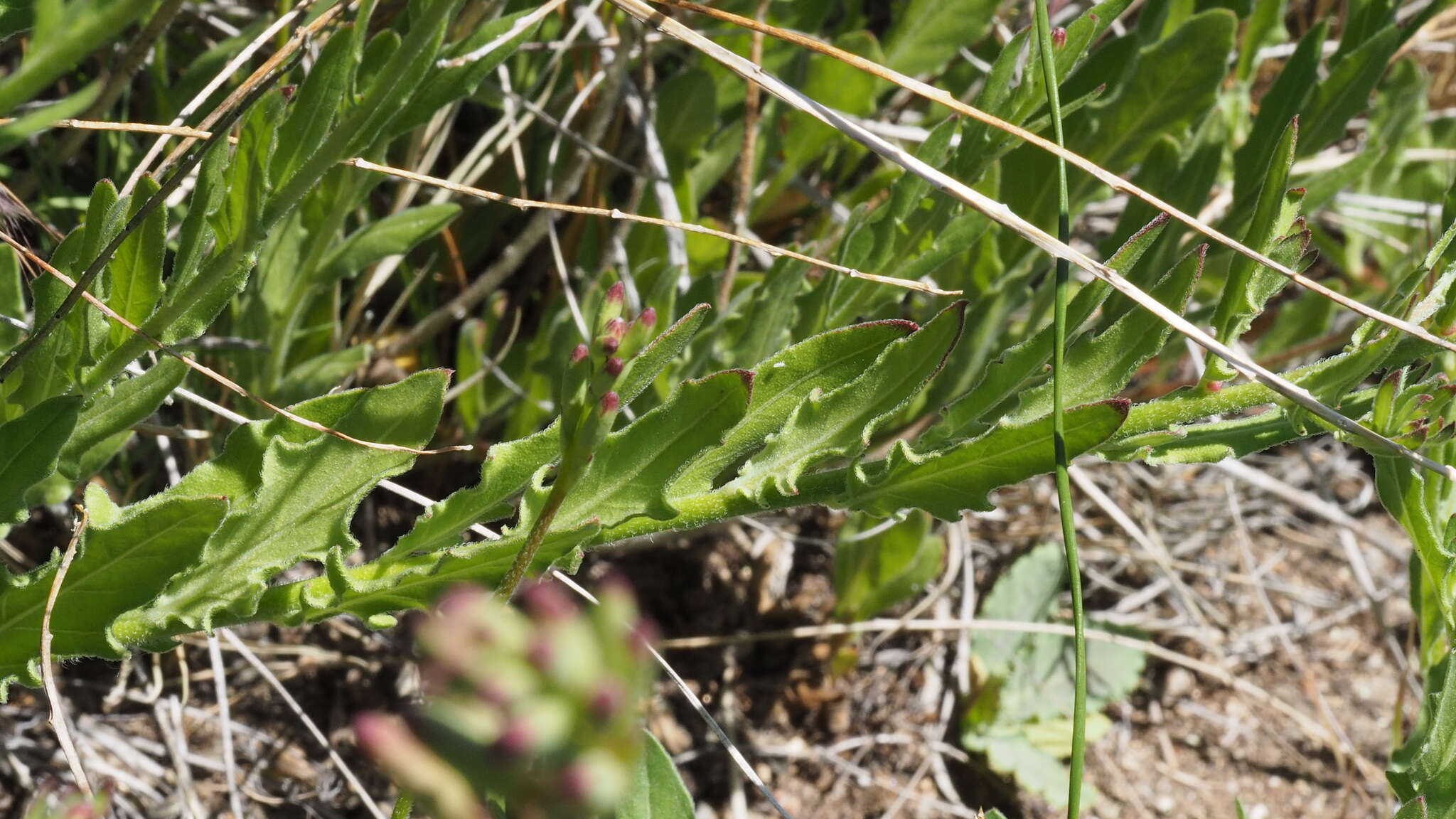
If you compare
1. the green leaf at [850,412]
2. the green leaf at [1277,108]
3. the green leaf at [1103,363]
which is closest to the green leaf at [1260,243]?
the green leaf at [1103,363]

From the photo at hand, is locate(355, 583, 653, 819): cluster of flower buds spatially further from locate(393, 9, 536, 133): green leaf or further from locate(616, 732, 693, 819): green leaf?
locate(393, 9, 536, 133): green leaf

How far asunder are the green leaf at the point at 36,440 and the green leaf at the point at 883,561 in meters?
1.26

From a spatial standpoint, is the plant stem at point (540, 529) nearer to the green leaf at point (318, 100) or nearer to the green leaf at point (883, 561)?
the green leaf at point (318, 100)

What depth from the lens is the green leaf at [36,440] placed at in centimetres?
126

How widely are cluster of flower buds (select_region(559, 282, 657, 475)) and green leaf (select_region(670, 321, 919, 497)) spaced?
417mm

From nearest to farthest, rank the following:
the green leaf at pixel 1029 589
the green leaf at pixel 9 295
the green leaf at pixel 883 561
A: the green leaf at pixel 9 295, the green leaf at pixel 883 561, the green leaf at pixel 1029 589

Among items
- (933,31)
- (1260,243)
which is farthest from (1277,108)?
(1260,243)

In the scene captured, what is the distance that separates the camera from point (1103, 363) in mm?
1420

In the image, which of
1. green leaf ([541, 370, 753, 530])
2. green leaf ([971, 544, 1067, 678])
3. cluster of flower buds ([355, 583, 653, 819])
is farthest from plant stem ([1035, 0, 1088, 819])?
green leaf ([971, 544, 1067, 678])

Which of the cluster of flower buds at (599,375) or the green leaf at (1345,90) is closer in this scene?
the cluster of flower buds at (599,375)

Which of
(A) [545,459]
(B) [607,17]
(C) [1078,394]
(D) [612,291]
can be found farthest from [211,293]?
(B) [607,17]

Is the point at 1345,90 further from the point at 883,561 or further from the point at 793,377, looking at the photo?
the point at 793,377

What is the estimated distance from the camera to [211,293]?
133 cm

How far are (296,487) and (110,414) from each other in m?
0.25
